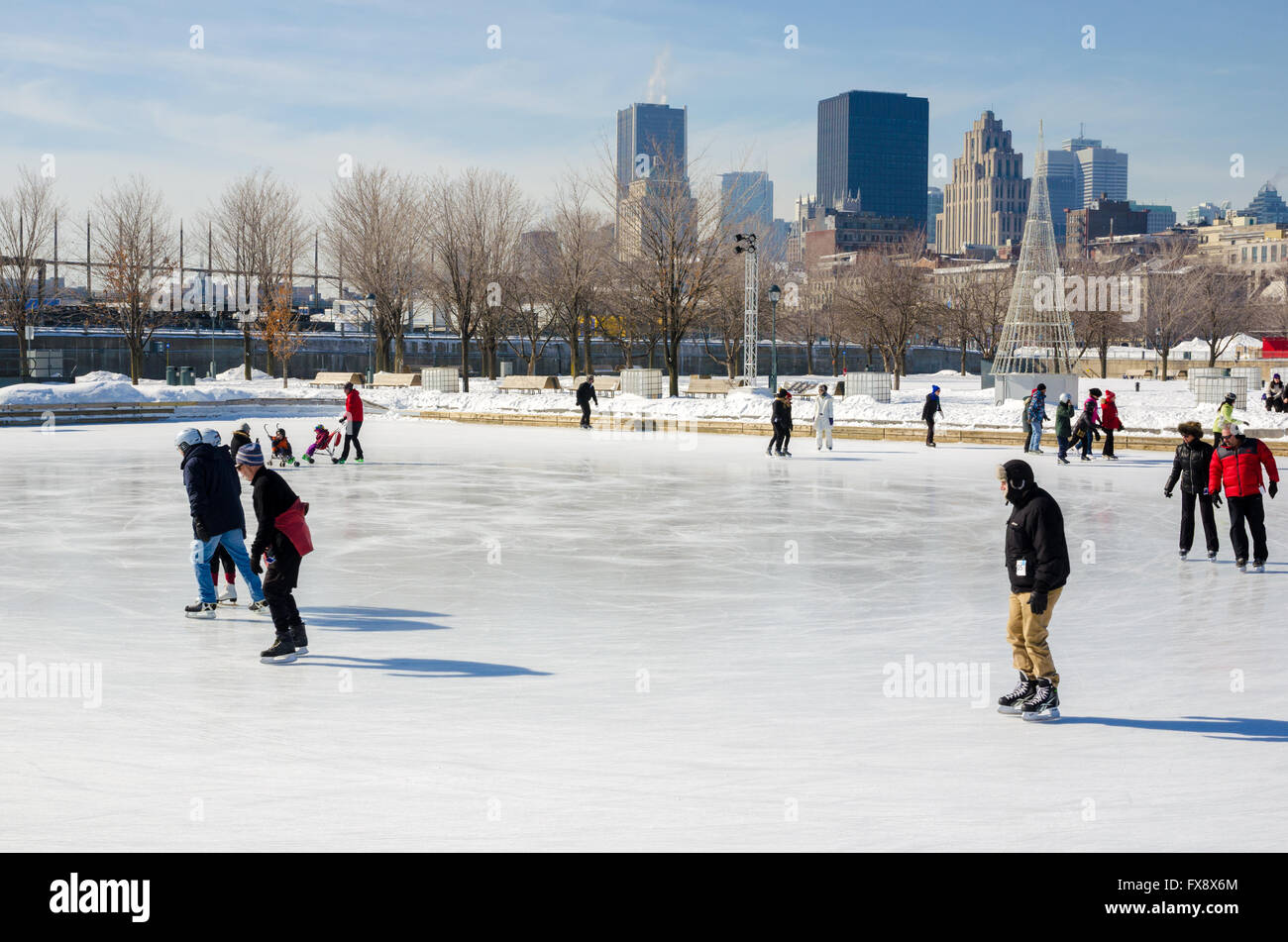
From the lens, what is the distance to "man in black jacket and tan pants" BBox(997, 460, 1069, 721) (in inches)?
266

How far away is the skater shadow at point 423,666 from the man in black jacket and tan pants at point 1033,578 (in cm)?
290

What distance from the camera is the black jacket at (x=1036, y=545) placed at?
6.73 m

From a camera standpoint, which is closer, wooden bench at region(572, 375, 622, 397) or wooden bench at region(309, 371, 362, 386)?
wooden bench at region(572, 375, 622, 397)

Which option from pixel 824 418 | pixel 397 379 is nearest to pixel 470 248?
pixel 397 379

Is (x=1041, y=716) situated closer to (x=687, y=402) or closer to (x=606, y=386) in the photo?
(x=687, y=402)

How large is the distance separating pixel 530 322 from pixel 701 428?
1148 inches

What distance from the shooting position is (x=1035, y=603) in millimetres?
6746

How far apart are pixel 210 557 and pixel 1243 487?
9.48 meters

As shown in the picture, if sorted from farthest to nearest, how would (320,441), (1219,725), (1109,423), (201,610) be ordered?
(1109,423) → (320,441) → (201,610) → (1219,725)

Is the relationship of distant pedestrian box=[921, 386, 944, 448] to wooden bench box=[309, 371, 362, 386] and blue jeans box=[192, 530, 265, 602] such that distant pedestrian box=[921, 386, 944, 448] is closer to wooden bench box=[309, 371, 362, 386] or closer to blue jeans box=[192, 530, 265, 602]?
blue jeans box=[192, 530, 265, 602]

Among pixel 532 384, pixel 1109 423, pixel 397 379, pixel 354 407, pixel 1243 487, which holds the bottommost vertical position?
pixel 1243 487

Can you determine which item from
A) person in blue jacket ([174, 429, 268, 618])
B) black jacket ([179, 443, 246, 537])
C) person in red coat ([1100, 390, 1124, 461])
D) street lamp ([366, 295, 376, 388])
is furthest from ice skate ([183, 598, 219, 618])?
street lamp ([366, 295, 376, 388])

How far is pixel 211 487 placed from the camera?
930 centimetres

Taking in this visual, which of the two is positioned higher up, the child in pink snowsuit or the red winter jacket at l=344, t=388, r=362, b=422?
the red winter jacket at l=344, t=388, r=362, b=422
